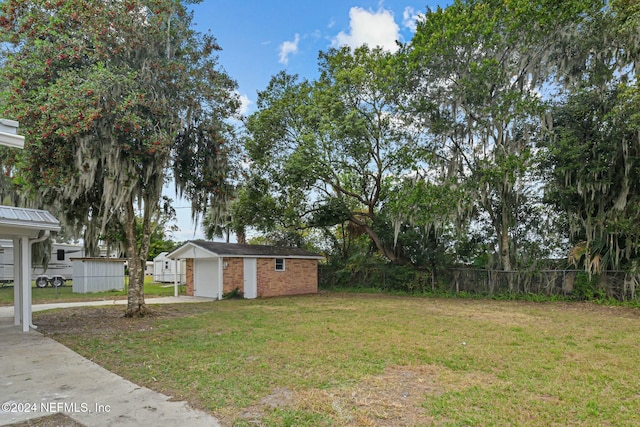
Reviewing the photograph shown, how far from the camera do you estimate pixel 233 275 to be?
15.6 meters

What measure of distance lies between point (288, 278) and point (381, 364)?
12204 mm

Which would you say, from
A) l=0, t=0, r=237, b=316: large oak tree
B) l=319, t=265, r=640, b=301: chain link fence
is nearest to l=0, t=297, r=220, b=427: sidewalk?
l=0, t=0, r=237, b=316: large oak tree

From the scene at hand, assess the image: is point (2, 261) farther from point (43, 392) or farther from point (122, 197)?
point (43, 392)

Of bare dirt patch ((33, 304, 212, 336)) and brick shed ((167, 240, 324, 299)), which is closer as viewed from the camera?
bare dirt patch ((33, 304, 212, 336))

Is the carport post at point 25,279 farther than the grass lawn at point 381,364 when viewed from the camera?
Yes

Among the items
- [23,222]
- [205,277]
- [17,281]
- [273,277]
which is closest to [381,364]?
[23,222]

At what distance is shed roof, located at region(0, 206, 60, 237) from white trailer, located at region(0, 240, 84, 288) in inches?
541

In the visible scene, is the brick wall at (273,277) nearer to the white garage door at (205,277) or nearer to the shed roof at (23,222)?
the white garage door at (205,277)

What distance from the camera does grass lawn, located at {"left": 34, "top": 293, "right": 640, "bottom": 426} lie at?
11.9 ft

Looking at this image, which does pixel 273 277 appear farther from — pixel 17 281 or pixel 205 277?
pixel 17 281

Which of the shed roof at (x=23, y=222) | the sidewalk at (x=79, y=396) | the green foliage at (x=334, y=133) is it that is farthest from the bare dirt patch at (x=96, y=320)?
the green foliage at (x=334, y=133)

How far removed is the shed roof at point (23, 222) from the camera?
6.98 metres

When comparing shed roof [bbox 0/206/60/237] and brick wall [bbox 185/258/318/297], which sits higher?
shed roof [bbox 0/206/60/237]

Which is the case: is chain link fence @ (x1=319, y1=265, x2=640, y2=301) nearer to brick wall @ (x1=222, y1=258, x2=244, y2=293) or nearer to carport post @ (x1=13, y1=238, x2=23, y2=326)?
brick wall @ (x1=222, y1=258, x2=244, y2=293)
